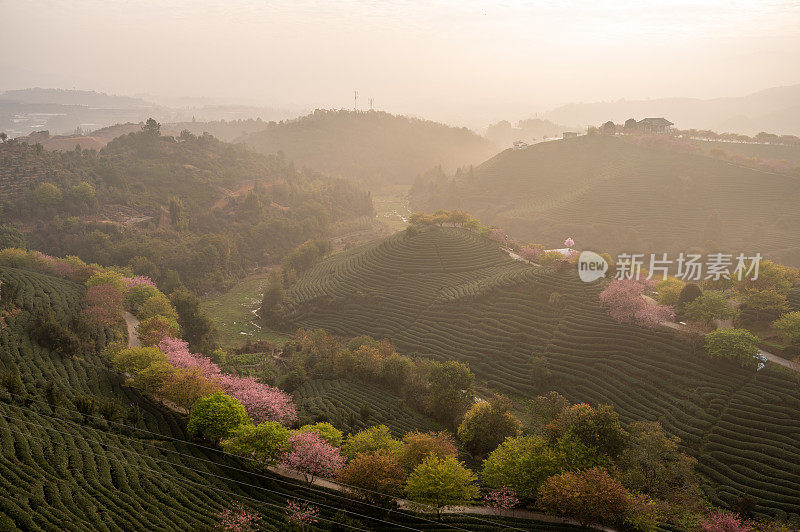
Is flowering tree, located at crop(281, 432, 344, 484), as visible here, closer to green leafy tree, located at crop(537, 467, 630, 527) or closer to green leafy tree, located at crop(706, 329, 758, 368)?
green leafy tree, located at crop(537, 467, 630, 527)

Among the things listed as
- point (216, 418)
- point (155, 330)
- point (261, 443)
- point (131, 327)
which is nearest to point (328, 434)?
point (261, 443)

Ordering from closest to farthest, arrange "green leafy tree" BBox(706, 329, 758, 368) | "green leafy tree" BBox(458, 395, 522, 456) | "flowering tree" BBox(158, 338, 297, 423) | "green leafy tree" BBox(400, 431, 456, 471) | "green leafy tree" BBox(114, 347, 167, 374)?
"green leafy tree" BBox(400, 431, 456, 471)
"flowering tree" BBox(158, 338, 297, 423)
"green leafy tree" BBox(458, 395, 522, 456)
"green leafy tree" BBox(114, 347, 167, 374)
"green leafy tree" BBox(706, 329, 758, 368)

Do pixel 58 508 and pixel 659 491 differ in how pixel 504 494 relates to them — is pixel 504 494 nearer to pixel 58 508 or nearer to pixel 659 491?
pixel 659 491

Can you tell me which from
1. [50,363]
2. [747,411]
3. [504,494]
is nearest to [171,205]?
[50,363]

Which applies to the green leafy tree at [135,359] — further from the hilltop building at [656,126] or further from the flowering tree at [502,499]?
the hilltop building at [656,126]

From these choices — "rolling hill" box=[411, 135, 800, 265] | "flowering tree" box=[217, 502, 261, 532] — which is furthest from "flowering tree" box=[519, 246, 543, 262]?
"flowering tree" box=[217, 502, 261, 532]

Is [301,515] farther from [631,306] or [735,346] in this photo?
[631,306]
